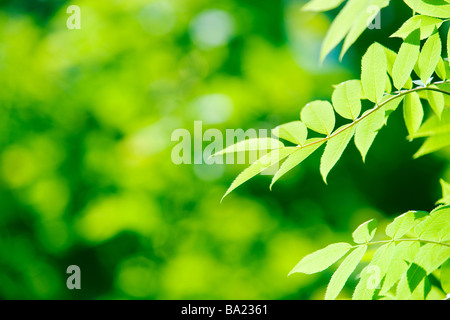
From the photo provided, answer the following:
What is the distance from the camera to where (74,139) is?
126 inches

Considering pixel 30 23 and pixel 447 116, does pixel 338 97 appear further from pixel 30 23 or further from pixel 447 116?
pixel 30 23

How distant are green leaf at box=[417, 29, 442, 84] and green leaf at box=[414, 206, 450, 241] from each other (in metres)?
0.24

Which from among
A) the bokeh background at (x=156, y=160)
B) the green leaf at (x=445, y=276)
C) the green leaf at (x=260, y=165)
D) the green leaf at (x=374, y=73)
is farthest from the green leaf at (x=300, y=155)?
the bokeh background at (x=156, y=160)

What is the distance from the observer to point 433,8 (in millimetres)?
709

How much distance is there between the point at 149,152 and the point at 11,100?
1.45 m

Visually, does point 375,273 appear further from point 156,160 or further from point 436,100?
point 156,160

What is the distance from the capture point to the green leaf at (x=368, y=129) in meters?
0.74

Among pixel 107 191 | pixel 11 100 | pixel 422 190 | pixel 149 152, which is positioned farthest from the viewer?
pixel 422 190

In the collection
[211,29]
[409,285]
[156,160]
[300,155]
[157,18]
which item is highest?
[157,18]

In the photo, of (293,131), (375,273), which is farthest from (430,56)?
(375,273)

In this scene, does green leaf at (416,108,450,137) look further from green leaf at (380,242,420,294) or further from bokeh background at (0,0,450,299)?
bokeh background at (0,0,450,299)

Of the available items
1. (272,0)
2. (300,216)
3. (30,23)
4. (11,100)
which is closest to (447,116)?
(300,216)

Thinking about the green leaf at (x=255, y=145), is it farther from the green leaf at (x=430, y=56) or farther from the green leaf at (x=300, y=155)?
the green leaf at (x=430, y=56)

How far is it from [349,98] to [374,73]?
0.06 metres
